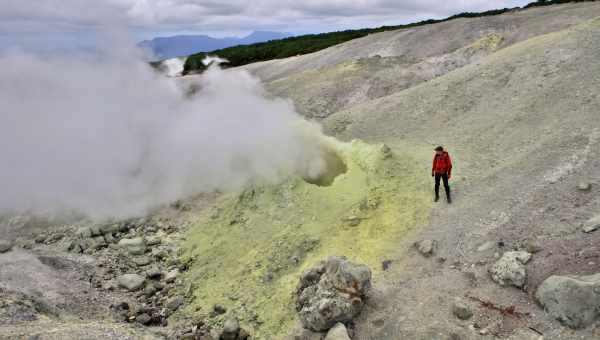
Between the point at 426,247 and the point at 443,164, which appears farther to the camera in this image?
the point at 443,164

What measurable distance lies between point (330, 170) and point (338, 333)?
6.74 metres

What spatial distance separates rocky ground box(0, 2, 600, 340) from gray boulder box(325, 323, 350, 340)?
0.02 m

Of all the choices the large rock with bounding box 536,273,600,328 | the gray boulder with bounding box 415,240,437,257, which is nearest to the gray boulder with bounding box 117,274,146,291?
the gray boulder with bounding box 415,240,437,257

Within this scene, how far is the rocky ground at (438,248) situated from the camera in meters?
7.40

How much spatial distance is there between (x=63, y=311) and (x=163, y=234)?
4.13 meters

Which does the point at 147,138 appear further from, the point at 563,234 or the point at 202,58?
the point at 202,58

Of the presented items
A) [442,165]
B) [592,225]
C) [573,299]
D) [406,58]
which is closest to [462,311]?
[573,299]

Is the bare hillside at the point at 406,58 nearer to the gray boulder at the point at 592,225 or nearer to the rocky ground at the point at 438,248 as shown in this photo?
the rocky ground at the point at 438,248

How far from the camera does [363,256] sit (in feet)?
32.2

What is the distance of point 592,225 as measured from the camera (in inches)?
318

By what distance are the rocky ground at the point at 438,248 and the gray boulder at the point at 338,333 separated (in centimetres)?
2

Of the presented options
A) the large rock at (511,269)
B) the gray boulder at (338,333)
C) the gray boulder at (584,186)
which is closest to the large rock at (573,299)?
the large rock at (511,269)

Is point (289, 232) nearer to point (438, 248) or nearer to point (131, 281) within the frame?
point (438, 248)

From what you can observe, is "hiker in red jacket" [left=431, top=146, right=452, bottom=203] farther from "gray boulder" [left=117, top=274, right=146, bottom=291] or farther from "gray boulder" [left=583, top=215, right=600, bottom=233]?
"gray boulder" [left=117, top=274, right=146, bottom=291]
